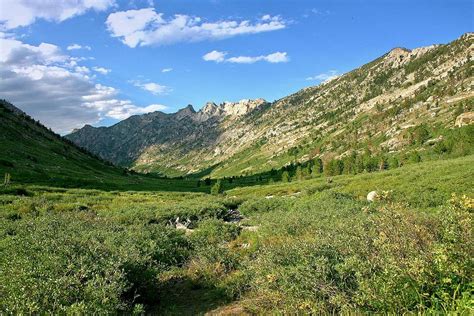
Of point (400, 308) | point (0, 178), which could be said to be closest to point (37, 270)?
point (400, 308)

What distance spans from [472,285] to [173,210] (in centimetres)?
3539

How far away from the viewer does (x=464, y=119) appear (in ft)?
497

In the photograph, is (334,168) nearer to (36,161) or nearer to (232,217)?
(36,161)

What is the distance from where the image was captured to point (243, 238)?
85.7 ft

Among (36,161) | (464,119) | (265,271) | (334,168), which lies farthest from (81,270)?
(464,119)

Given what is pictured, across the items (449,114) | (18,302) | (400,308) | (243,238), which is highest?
(449,114)

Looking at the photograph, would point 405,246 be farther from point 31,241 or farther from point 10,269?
point 31,241

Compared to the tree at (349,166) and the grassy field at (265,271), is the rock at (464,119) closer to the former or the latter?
the tree at (349,166)

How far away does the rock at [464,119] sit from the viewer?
488ft

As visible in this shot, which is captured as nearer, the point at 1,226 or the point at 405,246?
the point at 405,246

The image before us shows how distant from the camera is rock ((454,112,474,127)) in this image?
14868 centimetres

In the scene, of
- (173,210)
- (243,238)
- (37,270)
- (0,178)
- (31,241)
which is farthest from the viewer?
(0,178)

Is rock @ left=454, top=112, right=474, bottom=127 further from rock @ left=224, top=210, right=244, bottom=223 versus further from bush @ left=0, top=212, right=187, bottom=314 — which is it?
bush @ left=0, top=212, right=187, bottom=314

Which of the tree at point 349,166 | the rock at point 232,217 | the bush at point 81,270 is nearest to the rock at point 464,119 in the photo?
the tree at point 349,166
